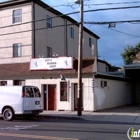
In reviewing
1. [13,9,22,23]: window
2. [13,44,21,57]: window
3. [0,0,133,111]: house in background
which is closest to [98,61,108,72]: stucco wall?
[0,0,133,111]: house in background

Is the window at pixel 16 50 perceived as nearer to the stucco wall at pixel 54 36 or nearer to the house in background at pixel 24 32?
the house in background at pixel 24 32

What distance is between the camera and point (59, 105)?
21.2 m

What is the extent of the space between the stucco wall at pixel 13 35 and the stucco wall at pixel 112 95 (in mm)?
7890

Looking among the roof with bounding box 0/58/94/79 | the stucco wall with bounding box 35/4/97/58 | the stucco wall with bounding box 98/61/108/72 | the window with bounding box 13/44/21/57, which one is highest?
the stucco wall with bounding box 35/4/97/58

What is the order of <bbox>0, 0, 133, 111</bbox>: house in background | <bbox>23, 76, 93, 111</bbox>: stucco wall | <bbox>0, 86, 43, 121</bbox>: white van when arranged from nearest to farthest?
<bbox>0, 86, 43, 121</bbox>: white van < <bbox>23, 76, 93, 111</bbox>: stucco wall < <bbox>0, 0, 133, 111</bbox>: house in background

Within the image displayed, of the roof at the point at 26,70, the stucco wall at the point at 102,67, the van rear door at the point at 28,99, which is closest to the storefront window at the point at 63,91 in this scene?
the roof at the point at 26,70

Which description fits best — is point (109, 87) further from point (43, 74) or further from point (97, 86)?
point (43, 74)

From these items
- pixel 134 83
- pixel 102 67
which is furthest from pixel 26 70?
pixel 102 67

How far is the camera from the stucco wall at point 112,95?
2092cm

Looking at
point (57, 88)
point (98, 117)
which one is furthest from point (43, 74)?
point (98, 117)

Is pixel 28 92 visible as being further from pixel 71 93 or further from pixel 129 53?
pixel 129 53

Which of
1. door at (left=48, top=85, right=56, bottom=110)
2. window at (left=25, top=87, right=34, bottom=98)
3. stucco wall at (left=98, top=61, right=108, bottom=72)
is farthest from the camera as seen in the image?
stucco wall at (left=98, top=61, right=108, bottom=72)

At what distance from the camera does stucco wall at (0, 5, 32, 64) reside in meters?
25.4

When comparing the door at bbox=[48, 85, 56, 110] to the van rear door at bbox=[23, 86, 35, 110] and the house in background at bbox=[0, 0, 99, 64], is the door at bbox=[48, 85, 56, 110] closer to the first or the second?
the house in background at bbox=[0, 0, 99, 64]
